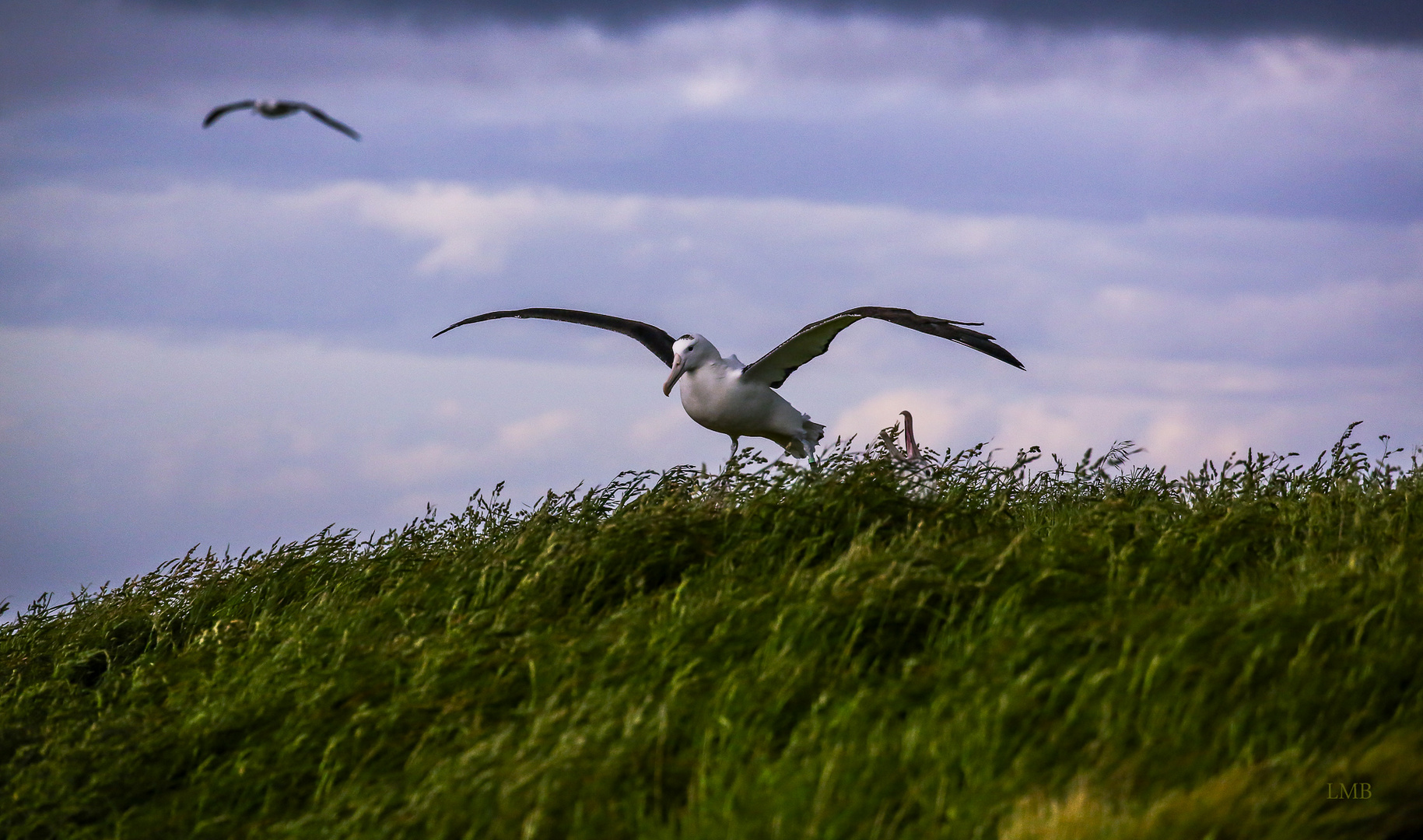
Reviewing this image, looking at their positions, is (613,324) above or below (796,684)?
above

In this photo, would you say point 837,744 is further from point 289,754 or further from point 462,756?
point 289,754

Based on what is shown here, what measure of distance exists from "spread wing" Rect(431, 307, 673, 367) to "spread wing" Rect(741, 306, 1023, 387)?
1432 mm

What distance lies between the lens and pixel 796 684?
590 cm

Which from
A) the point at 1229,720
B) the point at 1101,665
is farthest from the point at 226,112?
the point at 1229,720

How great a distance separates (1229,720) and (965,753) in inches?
42.5

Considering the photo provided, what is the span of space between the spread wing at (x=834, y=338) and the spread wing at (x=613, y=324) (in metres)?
1.43

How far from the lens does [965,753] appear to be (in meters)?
5.28

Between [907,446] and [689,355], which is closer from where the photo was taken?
[907,446]

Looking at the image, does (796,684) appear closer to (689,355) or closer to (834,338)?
(834,338)

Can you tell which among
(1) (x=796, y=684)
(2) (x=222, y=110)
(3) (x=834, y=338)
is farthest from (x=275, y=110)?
(3) (x=834, y=338)

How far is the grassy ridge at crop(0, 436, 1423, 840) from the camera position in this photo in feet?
17.1

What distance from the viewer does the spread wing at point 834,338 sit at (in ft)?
30.7

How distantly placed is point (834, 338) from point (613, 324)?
2.62 metres

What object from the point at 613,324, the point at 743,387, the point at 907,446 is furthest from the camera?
the point at 613,324
